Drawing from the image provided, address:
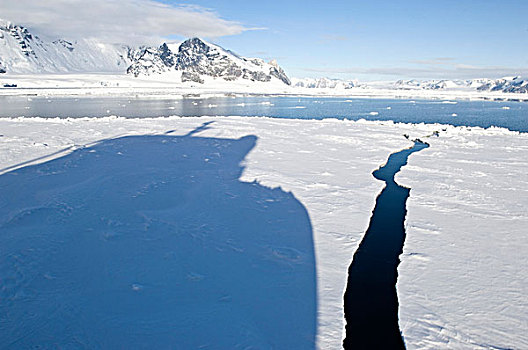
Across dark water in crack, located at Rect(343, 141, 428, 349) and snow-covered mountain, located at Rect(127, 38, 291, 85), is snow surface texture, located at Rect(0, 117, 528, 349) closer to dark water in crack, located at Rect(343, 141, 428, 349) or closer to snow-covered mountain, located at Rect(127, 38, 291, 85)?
dark water in crack, located at Rect(343, 141, 428, 349)

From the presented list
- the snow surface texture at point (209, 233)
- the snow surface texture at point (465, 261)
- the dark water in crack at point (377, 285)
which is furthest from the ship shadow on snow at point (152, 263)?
the snow surface texture at point (465, 261)

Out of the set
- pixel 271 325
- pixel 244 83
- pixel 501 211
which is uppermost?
pixel 244 83

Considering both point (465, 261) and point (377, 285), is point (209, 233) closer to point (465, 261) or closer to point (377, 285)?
point (377, 285)

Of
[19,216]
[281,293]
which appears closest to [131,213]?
[19,216]

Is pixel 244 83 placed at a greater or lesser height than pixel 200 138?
greater

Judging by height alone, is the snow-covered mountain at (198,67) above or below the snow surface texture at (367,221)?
above

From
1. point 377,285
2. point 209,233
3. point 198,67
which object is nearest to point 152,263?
point 209,233

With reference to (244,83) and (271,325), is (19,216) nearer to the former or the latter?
(271,325)

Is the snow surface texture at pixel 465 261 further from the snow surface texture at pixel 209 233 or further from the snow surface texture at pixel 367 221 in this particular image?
the snow surface texture at pixel 209 233
